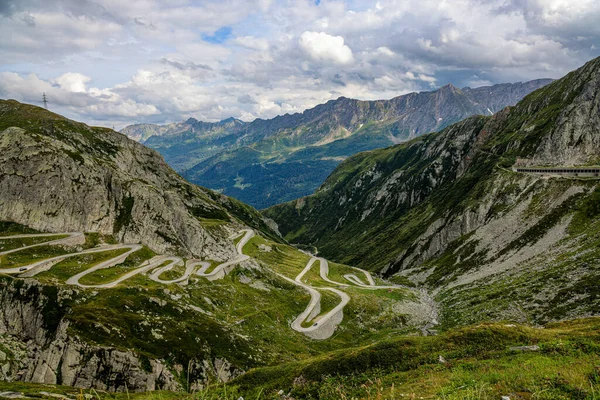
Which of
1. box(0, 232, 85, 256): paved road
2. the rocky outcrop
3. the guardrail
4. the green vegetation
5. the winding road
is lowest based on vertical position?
the winding road

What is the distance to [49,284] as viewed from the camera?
7731 cm

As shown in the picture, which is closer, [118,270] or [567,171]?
[118,270]

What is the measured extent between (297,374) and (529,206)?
156m

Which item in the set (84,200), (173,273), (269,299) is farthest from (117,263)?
(269,299)

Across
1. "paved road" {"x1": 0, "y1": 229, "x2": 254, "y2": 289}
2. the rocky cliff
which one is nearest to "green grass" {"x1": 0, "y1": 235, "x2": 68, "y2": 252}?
"paved road" {"x1": 0, "y1": 229, "x2": 254, "y2": 289}

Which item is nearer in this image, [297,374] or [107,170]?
[297,374]

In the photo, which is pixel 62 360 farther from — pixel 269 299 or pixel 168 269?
pixel 269 299

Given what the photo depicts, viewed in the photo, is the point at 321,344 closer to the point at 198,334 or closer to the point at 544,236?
the point at 198,334

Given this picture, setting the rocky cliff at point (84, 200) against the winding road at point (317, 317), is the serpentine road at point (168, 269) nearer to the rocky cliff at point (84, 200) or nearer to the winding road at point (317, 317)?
the winding road at point (317, 317)

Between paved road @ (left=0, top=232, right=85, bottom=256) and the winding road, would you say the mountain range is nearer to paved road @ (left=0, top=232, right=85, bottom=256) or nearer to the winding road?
paved road @ (left=0, top=232, right=85, bottom=256)

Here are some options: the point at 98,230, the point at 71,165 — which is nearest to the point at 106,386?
the point at 98,230

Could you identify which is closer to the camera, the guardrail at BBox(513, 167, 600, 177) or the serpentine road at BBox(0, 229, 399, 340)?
the serpentine road at BBox(0, 229, 399, 340)

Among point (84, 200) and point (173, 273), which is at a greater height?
point (84, 200)

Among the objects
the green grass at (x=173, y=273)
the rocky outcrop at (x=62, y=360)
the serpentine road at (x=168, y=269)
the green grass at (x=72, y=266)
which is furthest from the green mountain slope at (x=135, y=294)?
the green grass at (x=173, y=273)
